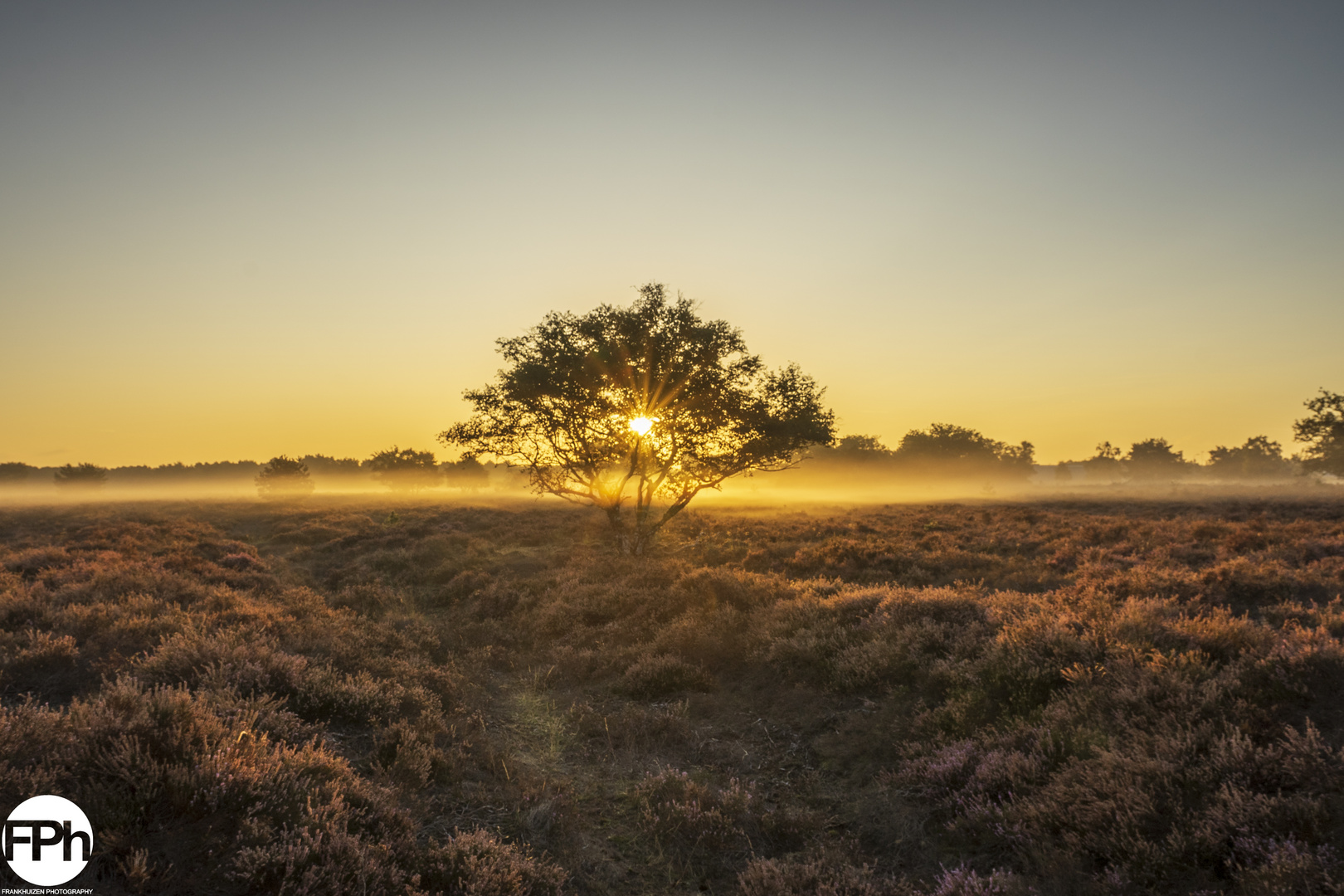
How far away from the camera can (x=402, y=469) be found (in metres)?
94.7

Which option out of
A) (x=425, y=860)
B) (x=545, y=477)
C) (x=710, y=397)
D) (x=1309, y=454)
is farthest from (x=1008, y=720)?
(x=1309, y=454)

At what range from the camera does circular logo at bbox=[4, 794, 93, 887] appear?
3.49 m

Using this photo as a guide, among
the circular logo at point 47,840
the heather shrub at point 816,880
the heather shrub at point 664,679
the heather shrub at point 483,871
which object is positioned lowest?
the heather shrub at point 664,679

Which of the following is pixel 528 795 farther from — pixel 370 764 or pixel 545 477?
pixel 545 477

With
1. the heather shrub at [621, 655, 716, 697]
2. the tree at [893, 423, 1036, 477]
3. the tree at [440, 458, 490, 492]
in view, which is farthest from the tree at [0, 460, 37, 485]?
the tree at [893, 423, 1036, 477]

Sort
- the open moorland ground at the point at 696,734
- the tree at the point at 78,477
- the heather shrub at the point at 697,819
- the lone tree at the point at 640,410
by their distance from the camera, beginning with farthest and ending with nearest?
the tree at the point at 78,477 < the lone tree at the point at 640,410 < the heather shrub at the point at 697,819 < the open moorland ground at the point at 696,734

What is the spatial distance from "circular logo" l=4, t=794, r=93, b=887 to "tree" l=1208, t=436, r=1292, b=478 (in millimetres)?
144481

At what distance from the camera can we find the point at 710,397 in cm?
2081

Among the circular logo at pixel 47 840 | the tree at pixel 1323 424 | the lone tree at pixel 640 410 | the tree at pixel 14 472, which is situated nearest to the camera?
the circular logo at pixel 47 840

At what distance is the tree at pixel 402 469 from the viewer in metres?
94.1

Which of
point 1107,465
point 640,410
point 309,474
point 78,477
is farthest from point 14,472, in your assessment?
point 1107,465

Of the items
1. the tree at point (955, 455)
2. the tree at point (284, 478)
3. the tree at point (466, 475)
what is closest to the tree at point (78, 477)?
the tree at point (284, 478)

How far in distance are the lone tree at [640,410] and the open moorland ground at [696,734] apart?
7364mm

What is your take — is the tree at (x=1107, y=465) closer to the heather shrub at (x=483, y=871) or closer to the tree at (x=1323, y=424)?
the tree at (x=1323, y=424)
